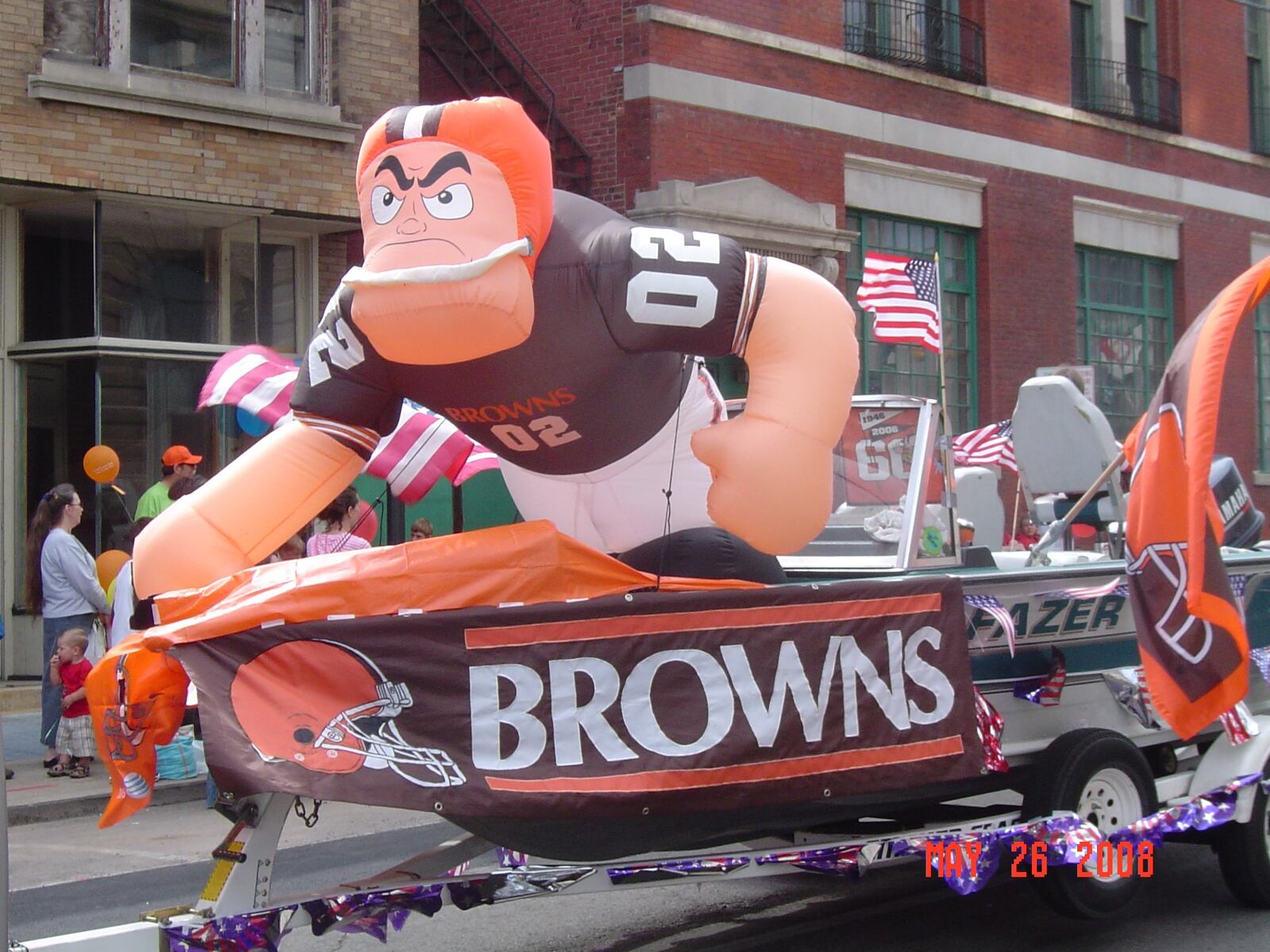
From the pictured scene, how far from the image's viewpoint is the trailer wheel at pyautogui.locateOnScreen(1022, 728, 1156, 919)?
5.62 m

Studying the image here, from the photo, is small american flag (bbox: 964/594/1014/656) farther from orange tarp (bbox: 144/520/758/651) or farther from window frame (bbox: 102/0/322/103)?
window frame (bbox: 102/0/322/103)

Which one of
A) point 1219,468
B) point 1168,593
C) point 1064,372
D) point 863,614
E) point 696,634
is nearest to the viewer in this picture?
point 696,634

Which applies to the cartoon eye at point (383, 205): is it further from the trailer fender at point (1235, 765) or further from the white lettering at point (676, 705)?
the trailer fender at point (1235, 765)

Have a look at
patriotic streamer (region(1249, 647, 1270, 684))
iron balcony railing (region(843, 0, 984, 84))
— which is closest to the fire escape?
iron balcony railing (region(843, 0, 984, 84))

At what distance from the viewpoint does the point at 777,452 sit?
15.7 feet

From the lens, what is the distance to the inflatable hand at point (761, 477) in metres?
4.76

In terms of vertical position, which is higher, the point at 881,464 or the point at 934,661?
the point at 881,464

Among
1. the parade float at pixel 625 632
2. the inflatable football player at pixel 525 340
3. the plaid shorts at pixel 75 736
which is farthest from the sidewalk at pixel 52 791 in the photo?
the parade float at pixel 625 632

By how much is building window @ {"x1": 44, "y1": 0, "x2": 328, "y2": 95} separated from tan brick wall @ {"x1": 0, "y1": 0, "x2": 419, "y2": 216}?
233mm

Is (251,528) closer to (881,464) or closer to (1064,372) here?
(881,464)

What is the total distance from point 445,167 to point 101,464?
774 cm

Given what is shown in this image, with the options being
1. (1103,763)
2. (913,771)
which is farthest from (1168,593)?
(913,771)

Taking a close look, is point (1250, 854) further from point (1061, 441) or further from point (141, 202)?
point (141, 202)

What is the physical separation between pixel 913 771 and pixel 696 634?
1.00 meters
